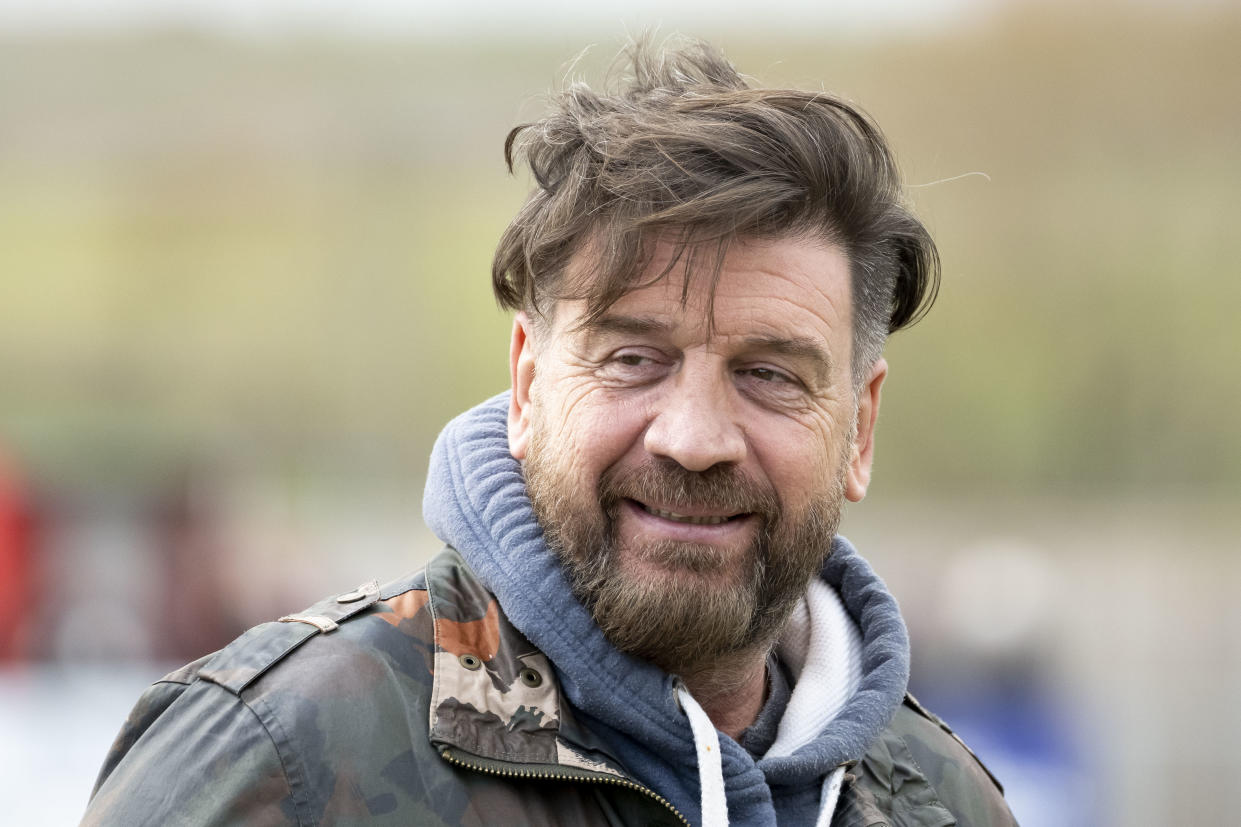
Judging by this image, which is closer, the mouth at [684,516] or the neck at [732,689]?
the mouth at [684,516]

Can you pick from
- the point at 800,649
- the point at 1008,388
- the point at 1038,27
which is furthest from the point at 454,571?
the point at 1038,27

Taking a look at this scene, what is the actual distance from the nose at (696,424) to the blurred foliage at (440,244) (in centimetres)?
993

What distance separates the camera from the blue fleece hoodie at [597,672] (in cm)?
214

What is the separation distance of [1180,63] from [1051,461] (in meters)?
4.07

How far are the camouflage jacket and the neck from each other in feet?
1.10

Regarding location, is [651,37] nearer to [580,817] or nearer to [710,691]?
[710,691]

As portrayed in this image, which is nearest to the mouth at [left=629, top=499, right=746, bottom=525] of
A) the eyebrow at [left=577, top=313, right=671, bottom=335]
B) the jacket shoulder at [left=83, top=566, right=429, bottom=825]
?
the eyebrow at [left=577, top=313, right=671, bottom=335]

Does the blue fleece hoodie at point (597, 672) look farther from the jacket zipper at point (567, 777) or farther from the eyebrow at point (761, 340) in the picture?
the eyebrow at point (761, 340)

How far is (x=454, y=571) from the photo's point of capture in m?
2.25

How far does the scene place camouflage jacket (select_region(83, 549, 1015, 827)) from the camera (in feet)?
6.03

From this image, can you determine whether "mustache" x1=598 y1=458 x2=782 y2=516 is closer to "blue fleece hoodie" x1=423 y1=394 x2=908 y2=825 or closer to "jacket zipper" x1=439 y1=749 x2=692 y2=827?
"blue fleece hoodie" x1=423 y1=394 x2=908 y2=825

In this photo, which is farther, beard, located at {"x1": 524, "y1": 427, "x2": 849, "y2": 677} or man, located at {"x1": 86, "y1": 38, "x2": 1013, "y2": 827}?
beard, located at {"x1": 524, "y1": 427, "x2": 849, "y2": 677}

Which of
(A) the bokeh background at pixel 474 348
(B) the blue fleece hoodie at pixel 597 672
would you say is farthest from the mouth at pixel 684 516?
(A) the bokeh background at pixel 474 348

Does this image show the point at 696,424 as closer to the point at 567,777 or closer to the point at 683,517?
→ the point at 683,517
